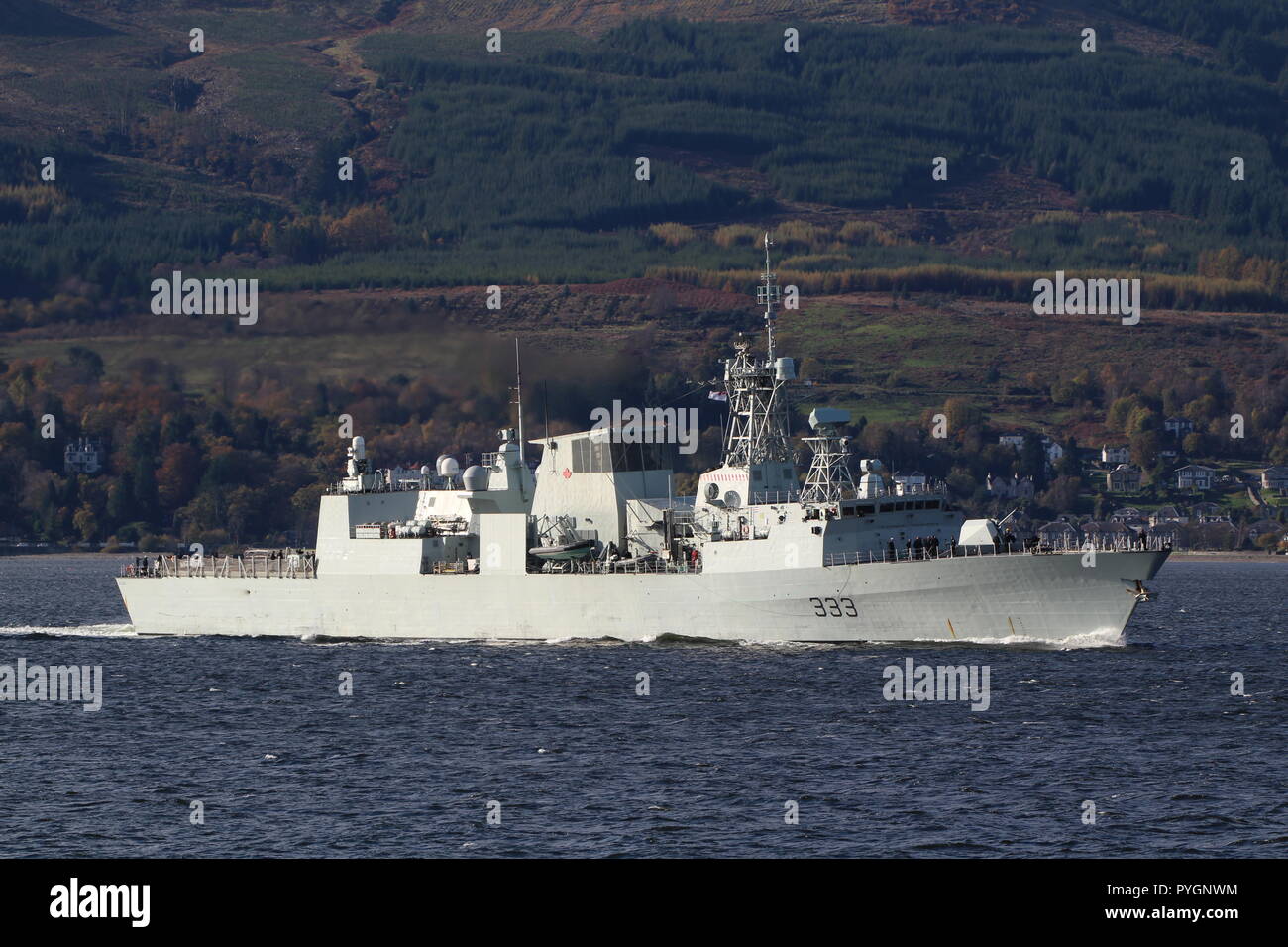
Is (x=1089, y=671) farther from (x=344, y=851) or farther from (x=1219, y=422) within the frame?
(x=1219, y=422)

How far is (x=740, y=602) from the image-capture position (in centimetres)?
5291

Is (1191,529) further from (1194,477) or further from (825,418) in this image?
(825,418)

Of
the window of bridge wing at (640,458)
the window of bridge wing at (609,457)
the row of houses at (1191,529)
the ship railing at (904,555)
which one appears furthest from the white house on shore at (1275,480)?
the ship railing at (904,555)

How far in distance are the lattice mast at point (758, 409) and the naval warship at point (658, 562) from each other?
78 millimetres

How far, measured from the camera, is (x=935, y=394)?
192 metres

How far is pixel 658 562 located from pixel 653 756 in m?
20.6

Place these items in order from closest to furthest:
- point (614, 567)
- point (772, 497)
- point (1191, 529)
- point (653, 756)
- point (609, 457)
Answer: point (653, 756), point (772, 497), point (614, 567), point (609, 457), point (1191, 529)

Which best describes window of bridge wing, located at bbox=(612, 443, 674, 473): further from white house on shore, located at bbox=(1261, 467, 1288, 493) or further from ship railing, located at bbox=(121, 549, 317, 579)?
white house on shore, located at bbox=(1261, 467, 1288, 493)

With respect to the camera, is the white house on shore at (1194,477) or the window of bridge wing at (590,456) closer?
the window of bridge wing at (590,456)

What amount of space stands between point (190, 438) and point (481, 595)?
4454 inches

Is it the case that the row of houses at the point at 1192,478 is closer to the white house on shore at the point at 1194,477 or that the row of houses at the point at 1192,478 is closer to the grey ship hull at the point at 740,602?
the white house on shore at the point at 1194,477

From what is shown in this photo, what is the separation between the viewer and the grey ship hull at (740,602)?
49.8 meters

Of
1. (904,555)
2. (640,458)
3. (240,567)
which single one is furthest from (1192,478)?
(904,555)

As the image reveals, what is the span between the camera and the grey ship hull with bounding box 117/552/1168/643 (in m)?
49.8
